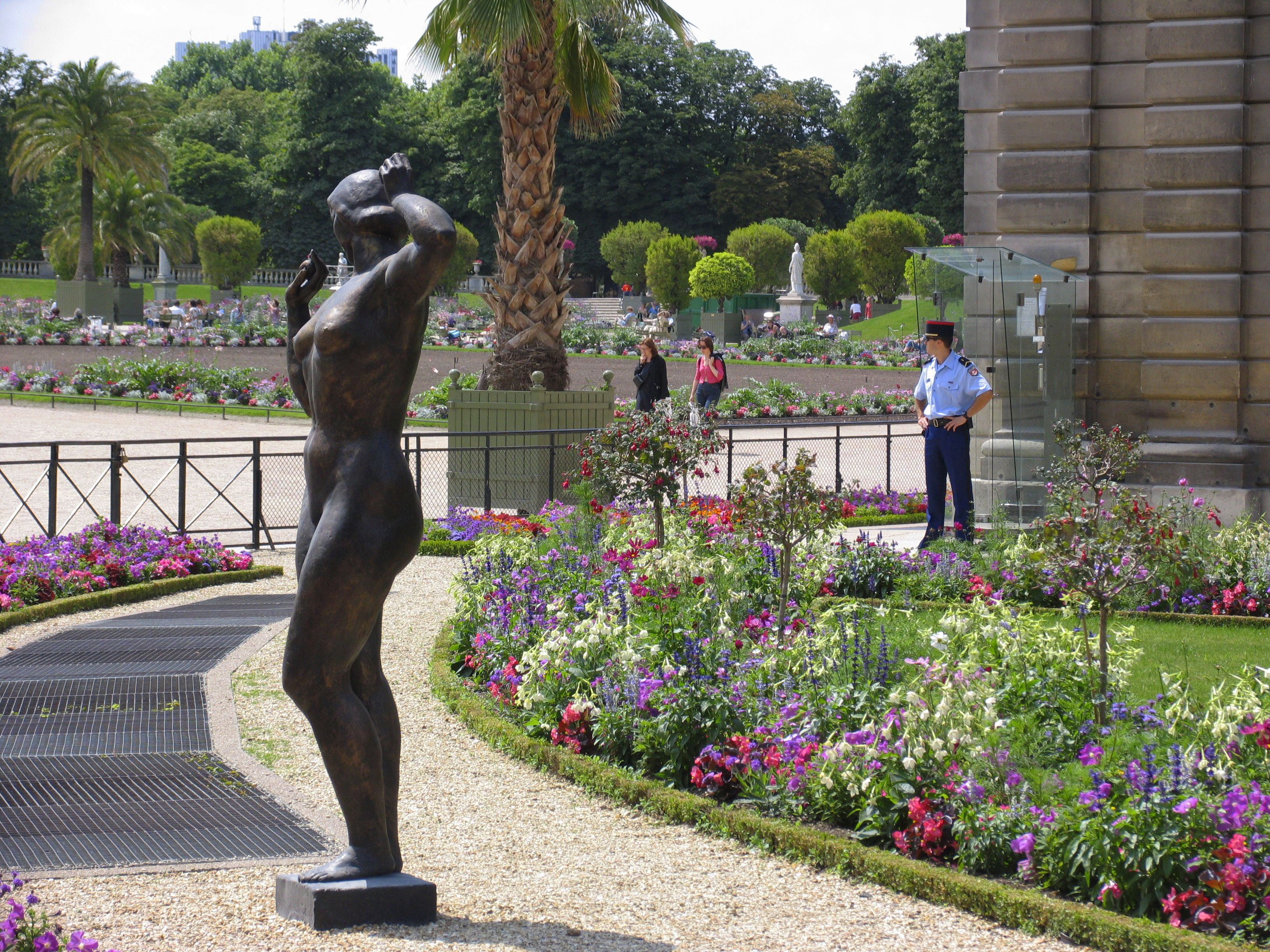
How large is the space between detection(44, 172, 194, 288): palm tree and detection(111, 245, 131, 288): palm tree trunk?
4 cm

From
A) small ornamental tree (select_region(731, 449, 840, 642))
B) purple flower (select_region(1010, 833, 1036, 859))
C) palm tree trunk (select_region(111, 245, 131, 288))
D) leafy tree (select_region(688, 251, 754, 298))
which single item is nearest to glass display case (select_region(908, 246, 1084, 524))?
small ornamental tree (select_region(731, 449, 840, 642))

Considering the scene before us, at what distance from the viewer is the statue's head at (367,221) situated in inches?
159

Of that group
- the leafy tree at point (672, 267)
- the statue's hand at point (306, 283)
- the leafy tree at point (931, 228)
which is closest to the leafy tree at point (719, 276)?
the leafy tree at point (672, 267)

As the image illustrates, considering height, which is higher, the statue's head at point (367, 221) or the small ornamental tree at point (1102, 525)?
the statue's head at point (367, 221)

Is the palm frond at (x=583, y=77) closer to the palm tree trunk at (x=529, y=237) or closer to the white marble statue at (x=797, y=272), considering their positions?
the palm tree trunk at (x=529, y=237)

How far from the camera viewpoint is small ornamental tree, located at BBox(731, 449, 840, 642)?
7.02 meters

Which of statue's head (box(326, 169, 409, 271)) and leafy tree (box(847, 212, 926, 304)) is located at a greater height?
leafy tree (box(847, 212, 926, 304))

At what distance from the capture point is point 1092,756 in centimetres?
423

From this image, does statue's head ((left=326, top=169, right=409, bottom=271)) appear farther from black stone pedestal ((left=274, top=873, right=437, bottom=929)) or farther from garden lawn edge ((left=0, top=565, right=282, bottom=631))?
garden lawn edge ((left=0, top=565, right=282, bottom=631))

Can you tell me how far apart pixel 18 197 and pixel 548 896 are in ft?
234

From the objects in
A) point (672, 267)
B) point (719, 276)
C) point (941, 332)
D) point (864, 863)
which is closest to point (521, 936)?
point (864, 863)

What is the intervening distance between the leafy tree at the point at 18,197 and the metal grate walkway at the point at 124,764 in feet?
191

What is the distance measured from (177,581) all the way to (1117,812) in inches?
309

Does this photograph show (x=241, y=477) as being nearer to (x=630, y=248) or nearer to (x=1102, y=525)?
(x=1102, y=525)
